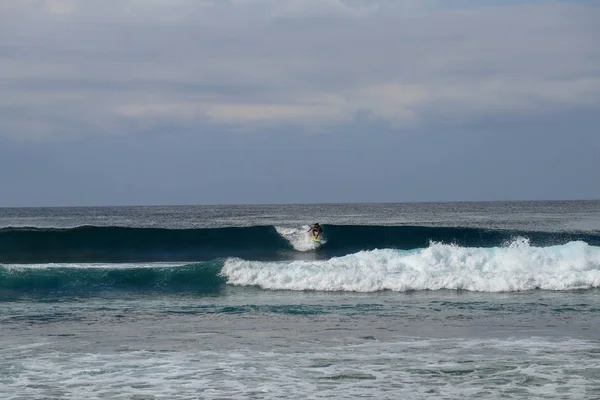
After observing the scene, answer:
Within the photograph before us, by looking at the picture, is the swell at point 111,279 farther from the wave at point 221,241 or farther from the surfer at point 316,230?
the surfer at point 316,230

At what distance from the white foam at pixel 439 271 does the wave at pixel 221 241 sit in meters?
9.59

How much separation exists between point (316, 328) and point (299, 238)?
68.9 feet

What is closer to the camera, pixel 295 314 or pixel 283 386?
pixel 283 386

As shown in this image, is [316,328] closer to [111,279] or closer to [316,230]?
[111,279]

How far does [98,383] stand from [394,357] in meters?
4.13

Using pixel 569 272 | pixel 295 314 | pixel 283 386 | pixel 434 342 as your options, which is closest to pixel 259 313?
pixel 295 314

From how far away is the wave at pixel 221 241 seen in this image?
32.6 metres

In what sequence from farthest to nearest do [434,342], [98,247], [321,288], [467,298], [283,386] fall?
[98,247] < [321,288] < [467,298] < [434,342] < [283,386]

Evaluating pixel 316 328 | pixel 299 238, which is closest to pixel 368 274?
pixel 316 328

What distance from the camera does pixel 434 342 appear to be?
41.3 feet

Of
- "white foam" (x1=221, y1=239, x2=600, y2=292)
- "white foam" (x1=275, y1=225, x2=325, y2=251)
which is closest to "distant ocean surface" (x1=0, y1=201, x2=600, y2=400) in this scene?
"white foam" (x1=221, y1=239, x2=600, y2=292)

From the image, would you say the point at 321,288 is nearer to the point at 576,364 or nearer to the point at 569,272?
the point at 569,272

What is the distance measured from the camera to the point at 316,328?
14.2 metres

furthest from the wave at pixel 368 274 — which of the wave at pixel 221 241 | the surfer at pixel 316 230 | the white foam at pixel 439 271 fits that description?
the surfer at pixel 316 230
